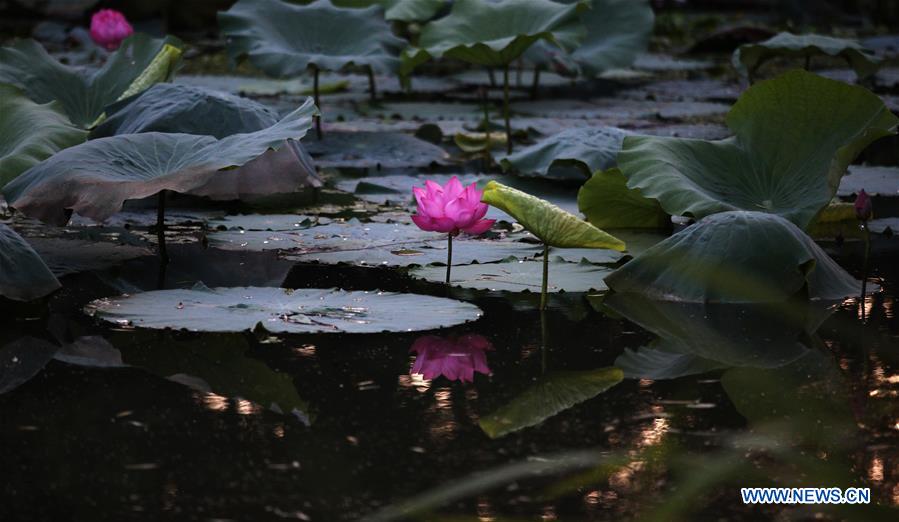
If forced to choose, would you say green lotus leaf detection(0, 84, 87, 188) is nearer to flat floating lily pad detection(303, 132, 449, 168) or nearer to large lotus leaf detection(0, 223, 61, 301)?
large lotus leaf detection(0, 223, 61, 301)

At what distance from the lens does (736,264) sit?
241cm

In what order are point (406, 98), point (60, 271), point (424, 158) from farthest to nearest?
point (406, 98) < point (424, 158) < point (60, 271)

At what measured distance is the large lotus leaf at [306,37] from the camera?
4262mm

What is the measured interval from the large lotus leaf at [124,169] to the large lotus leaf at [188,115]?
1.59 feet

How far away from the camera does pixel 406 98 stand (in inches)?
239

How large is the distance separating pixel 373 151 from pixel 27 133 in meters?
1.63

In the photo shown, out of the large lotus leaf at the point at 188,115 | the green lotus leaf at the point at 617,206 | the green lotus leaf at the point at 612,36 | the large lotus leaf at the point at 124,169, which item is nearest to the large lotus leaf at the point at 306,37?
the large lotus leaf at the point at 188,115

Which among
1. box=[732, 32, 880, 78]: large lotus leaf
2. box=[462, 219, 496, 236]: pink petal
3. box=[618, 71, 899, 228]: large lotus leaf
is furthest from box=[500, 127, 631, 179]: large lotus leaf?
box=[732, 32, 880, 78]: large lotus leaf

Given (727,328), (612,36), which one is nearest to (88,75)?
(727,328)

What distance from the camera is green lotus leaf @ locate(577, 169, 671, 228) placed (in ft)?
9.78

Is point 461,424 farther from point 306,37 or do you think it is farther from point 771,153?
point 306,37

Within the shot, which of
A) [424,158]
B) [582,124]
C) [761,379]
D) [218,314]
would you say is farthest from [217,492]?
[582,124]

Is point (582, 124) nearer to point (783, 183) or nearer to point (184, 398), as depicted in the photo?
point (783, 183)

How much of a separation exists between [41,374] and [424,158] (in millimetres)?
2465
